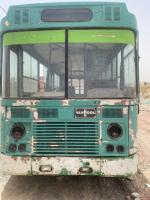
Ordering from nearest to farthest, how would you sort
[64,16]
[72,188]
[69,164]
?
1. [69,164]
2. [64,16]
3. [72,188]

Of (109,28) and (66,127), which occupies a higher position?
(109,28)

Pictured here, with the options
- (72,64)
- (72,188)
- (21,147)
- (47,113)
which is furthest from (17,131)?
(72,188)

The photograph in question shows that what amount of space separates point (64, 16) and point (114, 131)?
6.62ft

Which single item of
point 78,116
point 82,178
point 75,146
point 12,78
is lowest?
point 82,178

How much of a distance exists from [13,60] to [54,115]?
3.83ft

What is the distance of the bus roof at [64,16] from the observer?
269 inches

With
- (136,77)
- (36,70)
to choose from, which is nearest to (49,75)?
(36,70)

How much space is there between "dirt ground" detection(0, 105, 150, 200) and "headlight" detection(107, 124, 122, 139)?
43.3 inches

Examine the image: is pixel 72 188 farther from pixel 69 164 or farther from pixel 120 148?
pixel 120 148

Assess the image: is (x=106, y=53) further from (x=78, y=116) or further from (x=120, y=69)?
(x=78, y=116)

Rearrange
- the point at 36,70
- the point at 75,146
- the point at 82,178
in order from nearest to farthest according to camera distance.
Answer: the point at 75,146
the point at 36,70
the point at 82,178

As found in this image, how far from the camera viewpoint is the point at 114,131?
266 inches

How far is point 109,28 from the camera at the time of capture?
22.4 ft

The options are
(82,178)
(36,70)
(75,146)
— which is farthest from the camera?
(82,178)
